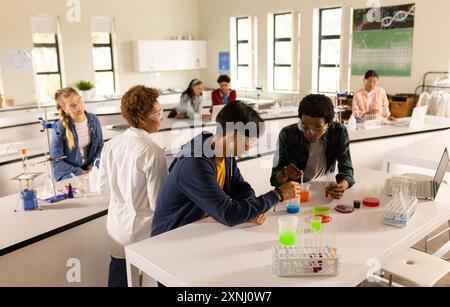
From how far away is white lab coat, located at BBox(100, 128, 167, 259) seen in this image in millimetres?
1979

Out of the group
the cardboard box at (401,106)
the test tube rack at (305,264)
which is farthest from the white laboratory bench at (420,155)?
the cardboard box at (401,106)

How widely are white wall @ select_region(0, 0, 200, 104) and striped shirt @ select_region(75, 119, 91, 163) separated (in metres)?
4.76

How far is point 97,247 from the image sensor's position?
2.33 meters

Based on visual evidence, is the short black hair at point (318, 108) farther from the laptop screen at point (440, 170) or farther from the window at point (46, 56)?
the window at point (46, 56)

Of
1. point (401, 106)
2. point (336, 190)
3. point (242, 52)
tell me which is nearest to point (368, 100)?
point (401, 106)

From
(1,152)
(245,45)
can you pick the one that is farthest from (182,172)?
(245,45)

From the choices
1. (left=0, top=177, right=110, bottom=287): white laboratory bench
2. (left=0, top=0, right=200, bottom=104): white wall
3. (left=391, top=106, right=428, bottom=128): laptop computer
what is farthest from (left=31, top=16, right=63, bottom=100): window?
(left=391, top=106, right=428, bottom=128): laptop computer

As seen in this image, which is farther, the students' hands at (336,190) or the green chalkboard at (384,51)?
the green chalkboard at (384,51)

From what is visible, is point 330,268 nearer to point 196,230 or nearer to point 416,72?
point 196,230

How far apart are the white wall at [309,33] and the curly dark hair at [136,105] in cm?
546

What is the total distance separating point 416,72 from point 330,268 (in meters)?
5.79

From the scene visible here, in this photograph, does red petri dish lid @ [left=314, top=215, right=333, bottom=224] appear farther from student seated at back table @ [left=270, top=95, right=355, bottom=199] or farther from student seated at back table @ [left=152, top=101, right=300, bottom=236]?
student seated at back table @ [left=270, top=95, right=355, bottom=199]

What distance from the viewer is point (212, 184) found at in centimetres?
172

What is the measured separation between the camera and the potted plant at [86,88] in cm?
775
